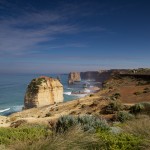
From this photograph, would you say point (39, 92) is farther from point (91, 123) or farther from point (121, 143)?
point (121, 143)

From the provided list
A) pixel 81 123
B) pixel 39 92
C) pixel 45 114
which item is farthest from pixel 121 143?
pixel 39 92

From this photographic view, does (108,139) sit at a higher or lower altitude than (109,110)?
higher

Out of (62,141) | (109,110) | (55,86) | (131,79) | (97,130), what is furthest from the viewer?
(55,86)

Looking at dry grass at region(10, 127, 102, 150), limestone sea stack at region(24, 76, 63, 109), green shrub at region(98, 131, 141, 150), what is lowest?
limestone sea stack at region(24, 76, 63, 109)

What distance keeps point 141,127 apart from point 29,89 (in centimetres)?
6223

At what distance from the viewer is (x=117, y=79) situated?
61125 mm

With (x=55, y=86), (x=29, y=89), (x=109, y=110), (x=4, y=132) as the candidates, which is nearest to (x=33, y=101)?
(x=29, y=89)

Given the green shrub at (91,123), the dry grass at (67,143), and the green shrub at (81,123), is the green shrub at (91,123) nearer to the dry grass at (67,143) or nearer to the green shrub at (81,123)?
the green shrub at (81,123)

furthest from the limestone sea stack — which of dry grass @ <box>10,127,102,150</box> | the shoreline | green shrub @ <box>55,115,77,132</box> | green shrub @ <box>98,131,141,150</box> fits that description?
dry grass @ <box>10,127,102,150</box>

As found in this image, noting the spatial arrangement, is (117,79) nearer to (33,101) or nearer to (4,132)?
(33,101)

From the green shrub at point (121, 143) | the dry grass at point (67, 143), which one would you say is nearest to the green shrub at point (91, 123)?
the green shrub at point (121, 143)

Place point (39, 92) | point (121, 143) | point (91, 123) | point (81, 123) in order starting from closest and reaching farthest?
point (121, 143) → point (91, 123) → point (81, 123) → point (39, 92)

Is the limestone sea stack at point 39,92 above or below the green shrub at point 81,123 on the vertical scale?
below

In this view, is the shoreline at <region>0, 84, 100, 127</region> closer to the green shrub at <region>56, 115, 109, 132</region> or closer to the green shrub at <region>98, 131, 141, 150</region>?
the green shrub at <region>56, 115, 109, 132</region>
